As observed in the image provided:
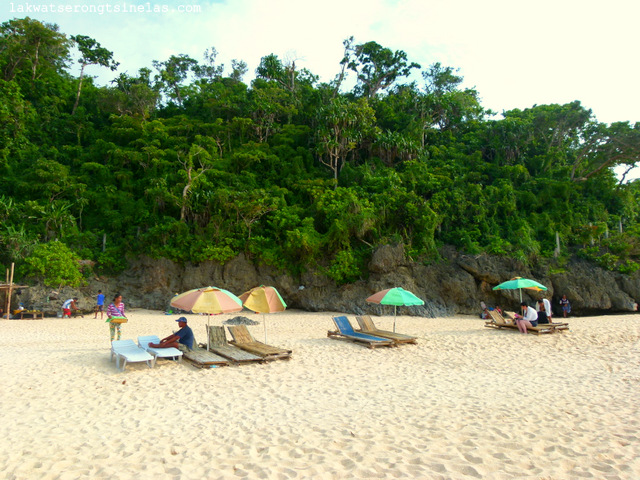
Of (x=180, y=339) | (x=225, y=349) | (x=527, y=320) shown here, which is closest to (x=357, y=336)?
(x=225, y=349)

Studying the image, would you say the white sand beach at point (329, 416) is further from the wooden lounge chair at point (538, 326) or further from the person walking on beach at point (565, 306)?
the person walking on beach at point (565, 306)

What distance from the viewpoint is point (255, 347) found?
35.2 ft

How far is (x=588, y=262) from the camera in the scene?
25672 mm

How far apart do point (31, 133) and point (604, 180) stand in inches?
1951

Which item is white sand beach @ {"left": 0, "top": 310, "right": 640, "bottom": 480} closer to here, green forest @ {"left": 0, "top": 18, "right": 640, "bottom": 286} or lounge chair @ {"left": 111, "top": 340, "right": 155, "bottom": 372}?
lounge chair @ {"left": 111, "top": 340, "right": 155, "bottom": 372}

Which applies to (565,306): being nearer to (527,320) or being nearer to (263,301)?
(527,320)

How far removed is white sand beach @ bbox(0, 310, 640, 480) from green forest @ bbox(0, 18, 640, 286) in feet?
49.3

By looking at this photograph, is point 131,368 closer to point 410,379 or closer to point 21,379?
point 21,379

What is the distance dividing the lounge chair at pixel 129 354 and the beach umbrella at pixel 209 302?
135 centimetres

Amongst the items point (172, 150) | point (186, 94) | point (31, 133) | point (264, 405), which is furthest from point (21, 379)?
point (186, 94)

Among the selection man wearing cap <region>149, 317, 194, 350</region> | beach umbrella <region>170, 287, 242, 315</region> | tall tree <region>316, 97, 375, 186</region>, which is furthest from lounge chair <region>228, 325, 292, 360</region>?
tall tree <region>316, 97, 375, 186</region>

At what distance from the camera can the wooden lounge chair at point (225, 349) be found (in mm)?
9617

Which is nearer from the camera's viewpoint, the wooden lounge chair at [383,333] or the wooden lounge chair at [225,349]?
the wooden lounge chair at [225,349]

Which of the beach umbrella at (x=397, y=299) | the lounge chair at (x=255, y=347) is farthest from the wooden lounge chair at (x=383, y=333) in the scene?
the lounge chair at (x=255, y=347)
